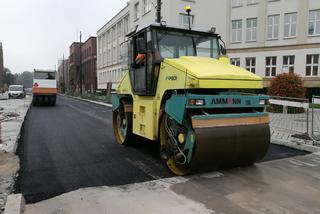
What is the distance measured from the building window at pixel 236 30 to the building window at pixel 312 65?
7.11m

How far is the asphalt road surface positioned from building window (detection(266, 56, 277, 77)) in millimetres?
22362

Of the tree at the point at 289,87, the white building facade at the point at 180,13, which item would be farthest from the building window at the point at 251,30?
the tree at the point at 289,87

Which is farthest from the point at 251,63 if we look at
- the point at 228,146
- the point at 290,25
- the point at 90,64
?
the point at 90,64

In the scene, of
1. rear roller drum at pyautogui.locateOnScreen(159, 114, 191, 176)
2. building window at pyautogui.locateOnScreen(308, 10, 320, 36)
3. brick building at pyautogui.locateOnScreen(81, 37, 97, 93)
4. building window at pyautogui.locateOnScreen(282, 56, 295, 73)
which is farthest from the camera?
brick building at pyautogui.locateOnScreen(81, 37, 97, 93)

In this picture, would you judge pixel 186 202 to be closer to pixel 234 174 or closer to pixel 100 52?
pixel 234 174

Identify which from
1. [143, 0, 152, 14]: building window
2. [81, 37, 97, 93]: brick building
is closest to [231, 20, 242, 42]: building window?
[143, 0, 152, 14]: building window

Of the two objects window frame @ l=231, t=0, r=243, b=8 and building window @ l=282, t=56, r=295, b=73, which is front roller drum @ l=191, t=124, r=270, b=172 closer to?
building window @ l=282, t=56, r=295, b=73

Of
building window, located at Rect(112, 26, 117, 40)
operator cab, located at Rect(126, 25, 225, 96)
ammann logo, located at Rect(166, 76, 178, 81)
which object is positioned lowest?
ammann logo, located at Rect(166, 76, 178, 81)

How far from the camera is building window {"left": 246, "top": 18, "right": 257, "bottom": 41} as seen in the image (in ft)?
97.7

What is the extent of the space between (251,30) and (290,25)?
3737 mm

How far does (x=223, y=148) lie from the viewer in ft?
17.4

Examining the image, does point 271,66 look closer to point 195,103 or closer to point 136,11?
point 136,11

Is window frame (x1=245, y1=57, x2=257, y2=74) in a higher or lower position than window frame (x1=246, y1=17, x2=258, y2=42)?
lower

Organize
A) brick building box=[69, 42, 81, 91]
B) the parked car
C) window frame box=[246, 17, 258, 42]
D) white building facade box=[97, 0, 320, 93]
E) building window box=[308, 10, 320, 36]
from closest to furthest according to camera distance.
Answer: building window box=[308, 10, 320, 36] < white building facade box=[97, 0, 320, 93] < window frame box=[246, 17, 258, 42] < the parked car < brick building box=[69, 42, 81, 91]
